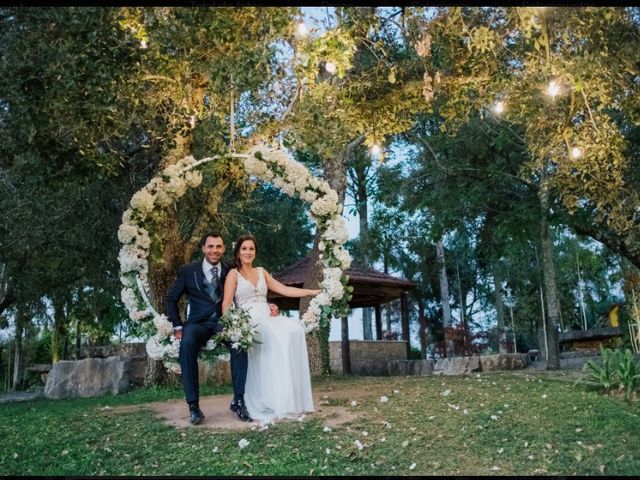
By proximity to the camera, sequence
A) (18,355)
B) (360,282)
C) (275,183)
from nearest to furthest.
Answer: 1. (275,183)
2. (360,282)
3. (18,355)

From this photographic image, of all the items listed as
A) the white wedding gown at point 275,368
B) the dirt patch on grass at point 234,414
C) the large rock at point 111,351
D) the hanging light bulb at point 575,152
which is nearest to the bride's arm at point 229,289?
the white wedding gown at point 275,368

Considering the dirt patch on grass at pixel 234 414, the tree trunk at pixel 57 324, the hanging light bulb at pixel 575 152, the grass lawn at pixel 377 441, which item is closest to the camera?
the grass lawn at pixel 377 441

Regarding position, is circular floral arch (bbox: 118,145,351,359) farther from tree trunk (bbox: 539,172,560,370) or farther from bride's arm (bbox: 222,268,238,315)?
tree trunk (bbox: 539,172,560,370)

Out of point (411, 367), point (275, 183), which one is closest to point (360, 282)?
point (411, 367)

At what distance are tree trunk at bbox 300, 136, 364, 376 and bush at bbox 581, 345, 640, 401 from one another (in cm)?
540

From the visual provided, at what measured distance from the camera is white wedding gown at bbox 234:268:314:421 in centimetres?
670

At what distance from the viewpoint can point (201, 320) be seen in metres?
6.73

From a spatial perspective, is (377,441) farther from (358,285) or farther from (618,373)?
(358,285)

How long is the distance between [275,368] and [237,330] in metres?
0.59

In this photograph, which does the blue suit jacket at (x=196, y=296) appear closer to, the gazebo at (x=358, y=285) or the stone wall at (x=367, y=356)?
the gazebo at (x=358, y=285)

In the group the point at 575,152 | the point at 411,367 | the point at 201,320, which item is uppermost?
the point at 575,152

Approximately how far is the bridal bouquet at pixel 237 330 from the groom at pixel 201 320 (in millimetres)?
107

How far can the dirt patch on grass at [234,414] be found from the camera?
6512mm
